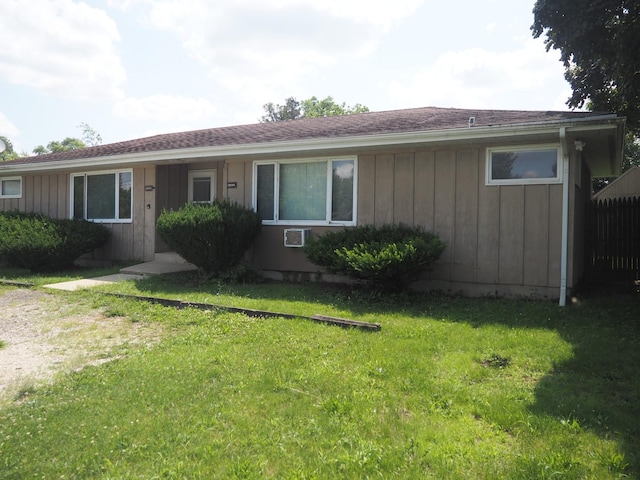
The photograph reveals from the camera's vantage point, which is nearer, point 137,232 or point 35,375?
point 35,375

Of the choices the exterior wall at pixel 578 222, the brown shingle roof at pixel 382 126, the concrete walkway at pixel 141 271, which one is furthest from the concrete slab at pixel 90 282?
the exterior wall at pixel 578 222

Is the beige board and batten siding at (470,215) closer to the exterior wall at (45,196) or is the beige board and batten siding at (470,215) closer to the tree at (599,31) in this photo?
the tree at (599,31)

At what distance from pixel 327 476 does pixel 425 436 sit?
730 millimetres

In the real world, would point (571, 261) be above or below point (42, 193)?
below

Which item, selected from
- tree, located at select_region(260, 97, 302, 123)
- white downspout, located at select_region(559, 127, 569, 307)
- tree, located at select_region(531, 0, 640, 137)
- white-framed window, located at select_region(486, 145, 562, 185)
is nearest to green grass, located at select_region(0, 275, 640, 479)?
white downspout, located at select_region(559, 127, 569, 307)

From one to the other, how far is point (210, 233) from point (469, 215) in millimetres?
4432

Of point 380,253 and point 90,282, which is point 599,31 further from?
point 90,282

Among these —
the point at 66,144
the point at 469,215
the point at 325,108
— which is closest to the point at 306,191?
the point at 469,215

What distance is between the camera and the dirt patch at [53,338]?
416 cm

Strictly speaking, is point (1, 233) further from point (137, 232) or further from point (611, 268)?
point (611, 268)

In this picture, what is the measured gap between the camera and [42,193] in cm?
1243

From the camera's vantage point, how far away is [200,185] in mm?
11242

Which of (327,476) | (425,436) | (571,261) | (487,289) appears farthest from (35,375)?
(571,261)

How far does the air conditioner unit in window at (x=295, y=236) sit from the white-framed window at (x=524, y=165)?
10.9 feet
